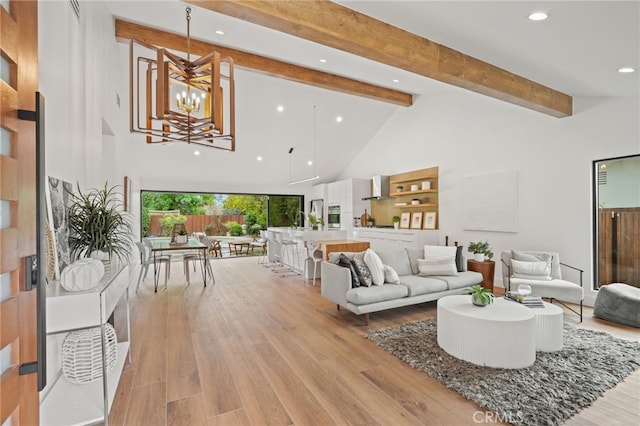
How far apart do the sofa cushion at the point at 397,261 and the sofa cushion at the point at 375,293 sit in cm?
60

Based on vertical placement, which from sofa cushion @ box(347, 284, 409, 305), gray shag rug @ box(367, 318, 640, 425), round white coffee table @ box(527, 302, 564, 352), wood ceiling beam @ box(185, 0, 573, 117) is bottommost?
gray shag rug @ box(367, 318, 640, 425)

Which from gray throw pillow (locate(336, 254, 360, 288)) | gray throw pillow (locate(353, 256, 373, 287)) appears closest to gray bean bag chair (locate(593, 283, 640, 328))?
gray throw pillow (locate(353, 256, 373, 287))

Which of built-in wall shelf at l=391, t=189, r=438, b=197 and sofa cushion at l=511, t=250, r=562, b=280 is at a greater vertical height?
built-in wall shelf at l=391, t=189, r=438, b=197

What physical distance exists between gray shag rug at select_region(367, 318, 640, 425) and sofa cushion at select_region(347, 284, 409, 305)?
0.42 m

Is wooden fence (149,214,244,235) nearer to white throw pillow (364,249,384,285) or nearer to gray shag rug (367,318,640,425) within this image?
white throw pillow (364,249,384,285)

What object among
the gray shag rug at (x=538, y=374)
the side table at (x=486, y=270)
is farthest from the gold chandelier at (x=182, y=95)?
the side table at (x=486, y=270)

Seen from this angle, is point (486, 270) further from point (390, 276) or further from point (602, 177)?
point (602, 177)

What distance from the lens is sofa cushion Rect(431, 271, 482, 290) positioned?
14.7ft

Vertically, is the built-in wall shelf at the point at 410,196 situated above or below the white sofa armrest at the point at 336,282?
above

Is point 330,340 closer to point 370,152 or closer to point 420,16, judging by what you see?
point 420,16

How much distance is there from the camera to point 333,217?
1036cm

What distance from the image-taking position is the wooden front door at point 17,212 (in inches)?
37.7

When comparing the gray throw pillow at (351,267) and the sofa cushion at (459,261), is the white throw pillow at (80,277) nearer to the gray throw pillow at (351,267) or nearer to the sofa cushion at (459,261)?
the gray throw pillow at (351,267)

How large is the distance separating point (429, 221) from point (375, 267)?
12.5 ft
